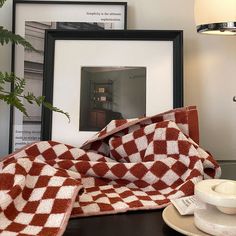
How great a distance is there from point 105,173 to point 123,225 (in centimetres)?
17

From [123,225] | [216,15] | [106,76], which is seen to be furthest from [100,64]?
[123,225]

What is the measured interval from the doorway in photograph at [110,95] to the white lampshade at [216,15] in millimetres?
201

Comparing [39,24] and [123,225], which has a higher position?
[39,24]

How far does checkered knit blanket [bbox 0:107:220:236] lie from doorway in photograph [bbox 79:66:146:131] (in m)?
0.10

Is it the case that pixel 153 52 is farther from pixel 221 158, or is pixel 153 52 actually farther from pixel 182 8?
pixel 221 158

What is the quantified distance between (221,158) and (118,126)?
1.18 ft

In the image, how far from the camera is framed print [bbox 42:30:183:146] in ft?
3.11

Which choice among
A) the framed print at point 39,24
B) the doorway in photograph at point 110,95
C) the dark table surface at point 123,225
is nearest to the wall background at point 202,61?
the framed print at point 39,24

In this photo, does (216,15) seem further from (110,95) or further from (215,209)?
(215,209)

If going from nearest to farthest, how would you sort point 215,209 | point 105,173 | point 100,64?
1. point 215,209
2. point 105,173
3. point 100,64

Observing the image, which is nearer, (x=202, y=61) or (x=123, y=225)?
(x=123, y=225)

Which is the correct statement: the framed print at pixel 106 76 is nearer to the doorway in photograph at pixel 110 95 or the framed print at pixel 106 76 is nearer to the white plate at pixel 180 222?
the doorway in photograph at pixel 110 95

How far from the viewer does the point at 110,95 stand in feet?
3.19

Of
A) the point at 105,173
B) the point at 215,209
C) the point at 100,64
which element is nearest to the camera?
the point at 215,209
